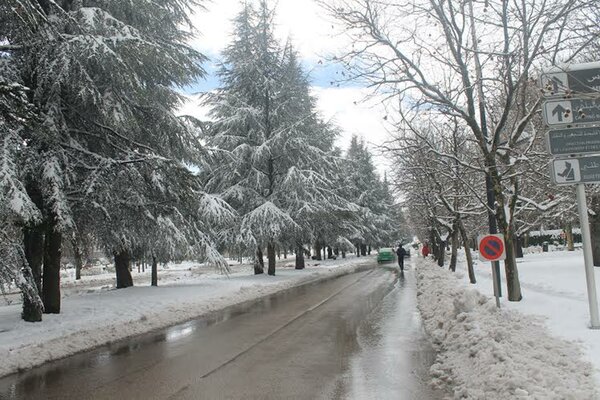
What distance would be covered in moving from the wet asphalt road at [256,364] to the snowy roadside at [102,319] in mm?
510

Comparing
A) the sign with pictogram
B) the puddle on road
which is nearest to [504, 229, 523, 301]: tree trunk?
the sign with pictogram

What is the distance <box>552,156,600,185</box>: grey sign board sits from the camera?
7.58 metres

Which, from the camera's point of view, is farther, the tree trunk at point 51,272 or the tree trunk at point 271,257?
the tree trunk at point 271,257

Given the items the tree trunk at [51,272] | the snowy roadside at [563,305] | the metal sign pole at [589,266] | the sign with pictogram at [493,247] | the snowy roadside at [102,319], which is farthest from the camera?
the tree trunk at [51,272]

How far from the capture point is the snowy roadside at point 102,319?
339 inches

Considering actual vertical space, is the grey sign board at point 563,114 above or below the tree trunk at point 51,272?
above

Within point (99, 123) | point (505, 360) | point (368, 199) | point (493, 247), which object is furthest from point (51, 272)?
point (368, 199)

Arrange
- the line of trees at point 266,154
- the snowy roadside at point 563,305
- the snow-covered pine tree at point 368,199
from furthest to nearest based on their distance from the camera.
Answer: the snow-covered pine tree at point 368,199 < the line of trees at point 266,154 < the snowy roadside at point 563,305

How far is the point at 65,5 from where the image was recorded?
12.3 meters

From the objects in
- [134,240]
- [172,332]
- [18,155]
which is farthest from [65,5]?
[172,332]

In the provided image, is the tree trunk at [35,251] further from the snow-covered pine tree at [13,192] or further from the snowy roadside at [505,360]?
the snowy roadside at [505,360]

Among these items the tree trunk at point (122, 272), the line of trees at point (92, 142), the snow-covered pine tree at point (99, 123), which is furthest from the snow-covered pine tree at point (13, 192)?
the tree trunk at point (122, 272)

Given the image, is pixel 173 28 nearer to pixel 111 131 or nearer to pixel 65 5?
pixel 65 5

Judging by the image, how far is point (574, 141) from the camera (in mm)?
7684
